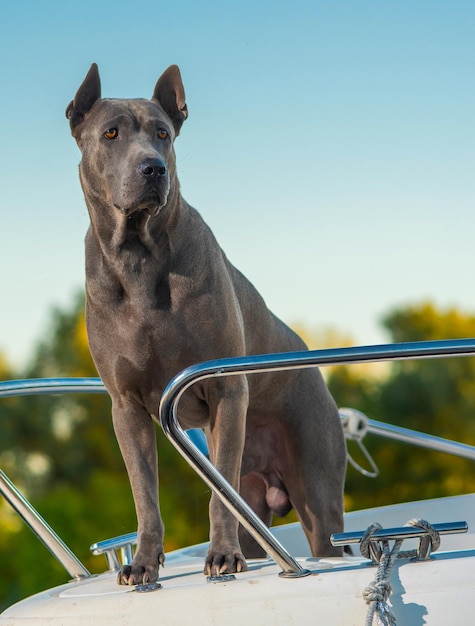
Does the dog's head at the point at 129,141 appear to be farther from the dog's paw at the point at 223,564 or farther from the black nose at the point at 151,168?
the dog's paw at the point at 223,564

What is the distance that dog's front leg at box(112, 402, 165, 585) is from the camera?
2.68 m

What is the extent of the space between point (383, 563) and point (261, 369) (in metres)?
0.50

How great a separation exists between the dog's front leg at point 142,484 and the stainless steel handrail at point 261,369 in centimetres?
40

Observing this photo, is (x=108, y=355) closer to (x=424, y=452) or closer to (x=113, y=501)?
(x=113, y=501)

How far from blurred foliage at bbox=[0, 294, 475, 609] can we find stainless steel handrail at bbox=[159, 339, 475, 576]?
545 inches

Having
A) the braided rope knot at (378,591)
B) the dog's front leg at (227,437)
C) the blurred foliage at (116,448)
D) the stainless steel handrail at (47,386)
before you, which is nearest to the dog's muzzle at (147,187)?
the dog's front leg at (227,437)

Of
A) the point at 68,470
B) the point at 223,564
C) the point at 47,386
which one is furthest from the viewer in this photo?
the point at 68,470

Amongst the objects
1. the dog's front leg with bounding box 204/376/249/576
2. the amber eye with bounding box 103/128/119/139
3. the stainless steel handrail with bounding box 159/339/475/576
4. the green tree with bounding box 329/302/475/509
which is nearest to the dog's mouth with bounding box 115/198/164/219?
the amber eye with bounding box 103/128/119/139

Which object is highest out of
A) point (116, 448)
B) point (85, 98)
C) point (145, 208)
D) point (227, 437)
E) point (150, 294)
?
point (85, 98)

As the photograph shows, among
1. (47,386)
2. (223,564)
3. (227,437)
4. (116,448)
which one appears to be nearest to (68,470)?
(116,448)

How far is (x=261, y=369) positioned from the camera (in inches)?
89.7

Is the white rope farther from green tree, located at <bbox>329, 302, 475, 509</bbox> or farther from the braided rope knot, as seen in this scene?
green tree, located at <bbox>329, 302, 475, 509</bbox>

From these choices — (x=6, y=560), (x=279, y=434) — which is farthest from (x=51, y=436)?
(x=279, y=434)

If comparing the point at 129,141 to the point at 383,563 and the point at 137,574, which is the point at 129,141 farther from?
the point at 383,563
